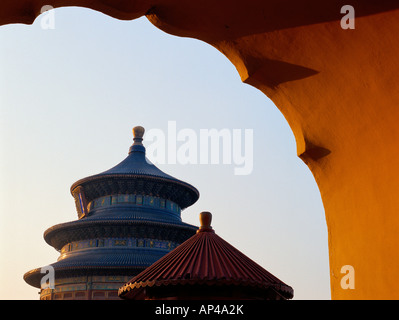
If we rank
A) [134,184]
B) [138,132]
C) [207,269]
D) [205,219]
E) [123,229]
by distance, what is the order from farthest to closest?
1. [138,132]
2. [134,184]
3. [123,229]
4. [205,219]
5. [207,269]

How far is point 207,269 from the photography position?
24.8 feet

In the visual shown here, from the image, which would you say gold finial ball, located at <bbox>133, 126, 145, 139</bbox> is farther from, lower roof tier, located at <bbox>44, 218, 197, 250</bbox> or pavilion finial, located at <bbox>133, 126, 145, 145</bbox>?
lower roof tier, located at <bbox>44, 218, 197, 250</bbox>

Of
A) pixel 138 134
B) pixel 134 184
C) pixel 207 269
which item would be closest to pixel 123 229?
pixel 134 184

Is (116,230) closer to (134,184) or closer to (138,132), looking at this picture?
(134,184)

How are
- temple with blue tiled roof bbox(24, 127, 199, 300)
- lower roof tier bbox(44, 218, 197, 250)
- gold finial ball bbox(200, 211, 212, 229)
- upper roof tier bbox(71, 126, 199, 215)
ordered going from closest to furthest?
gold finial ball bbox(200, 211, 212, 229)
temple with blue tiled roof bbox(24, 127, 199, 300)
lower roof tier bbox(44, 218, 197, 250)
upper roof tier bbox(71, 126, 199, 215)

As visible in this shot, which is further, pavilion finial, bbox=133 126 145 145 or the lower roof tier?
pavilion finial, bbox=133 126 145 145

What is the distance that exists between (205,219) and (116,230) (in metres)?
16.2

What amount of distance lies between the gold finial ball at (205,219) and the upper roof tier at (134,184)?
56.1 feet

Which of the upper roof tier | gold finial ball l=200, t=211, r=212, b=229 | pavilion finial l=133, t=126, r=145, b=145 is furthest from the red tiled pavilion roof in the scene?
pavilion finial l=133, t=126, r=145, b=145

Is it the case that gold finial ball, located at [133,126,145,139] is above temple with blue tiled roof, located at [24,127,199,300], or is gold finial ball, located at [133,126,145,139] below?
above

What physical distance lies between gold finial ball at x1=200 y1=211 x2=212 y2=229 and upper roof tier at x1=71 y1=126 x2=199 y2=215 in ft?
56.1

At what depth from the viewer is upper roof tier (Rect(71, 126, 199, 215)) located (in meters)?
25.8

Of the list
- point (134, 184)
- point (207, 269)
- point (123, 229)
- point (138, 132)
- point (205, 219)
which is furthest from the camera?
point (138, 132)
